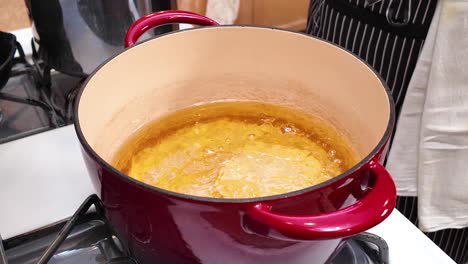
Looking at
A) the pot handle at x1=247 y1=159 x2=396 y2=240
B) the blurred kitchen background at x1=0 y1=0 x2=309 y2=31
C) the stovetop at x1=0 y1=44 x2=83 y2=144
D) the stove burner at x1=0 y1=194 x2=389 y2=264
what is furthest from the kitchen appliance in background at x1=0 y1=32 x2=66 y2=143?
the blurred kitchen background at x1=0 y1=0 x2=309 y2=31

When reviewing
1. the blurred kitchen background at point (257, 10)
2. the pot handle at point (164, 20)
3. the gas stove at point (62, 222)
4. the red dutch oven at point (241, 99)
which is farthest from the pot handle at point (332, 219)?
the blurred kitchen background at point (257, 10)

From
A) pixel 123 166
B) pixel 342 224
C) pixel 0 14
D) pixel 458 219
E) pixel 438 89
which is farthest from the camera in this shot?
pixel 0 14

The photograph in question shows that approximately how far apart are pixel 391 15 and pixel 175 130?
48 cm

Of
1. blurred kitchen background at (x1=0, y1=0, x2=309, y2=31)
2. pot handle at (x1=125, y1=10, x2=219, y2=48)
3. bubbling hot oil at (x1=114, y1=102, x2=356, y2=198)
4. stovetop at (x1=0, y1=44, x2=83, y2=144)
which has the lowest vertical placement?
blurred kitchen background at (x1=0, y1=0, x2=309, y2=31)

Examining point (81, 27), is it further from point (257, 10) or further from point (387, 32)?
point (257, 10)

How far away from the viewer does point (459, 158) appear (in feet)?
2.78

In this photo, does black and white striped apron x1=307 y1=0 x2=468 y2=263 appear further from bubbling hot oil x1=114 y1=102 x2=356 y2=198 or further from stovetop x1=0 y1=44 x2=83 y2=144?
stovetop x1=0 y1=44 x2=83 y2=144

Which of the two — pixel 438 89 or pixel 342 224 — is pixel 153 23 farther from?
pixel 438 89

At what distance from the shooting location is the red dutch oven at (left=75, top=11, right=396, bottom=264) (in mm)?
301

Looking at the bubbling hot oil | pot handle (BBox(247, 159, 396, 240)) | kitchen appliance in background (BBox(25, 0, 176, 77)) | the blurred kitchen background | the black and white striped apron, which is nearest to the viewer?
pot handle (BBox(247, 159, 396, 240))

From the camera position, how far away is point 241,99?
560 millimetres

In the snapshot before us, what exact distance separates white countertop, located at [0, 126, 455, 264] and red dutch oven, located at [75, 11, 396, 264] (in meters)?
0.10

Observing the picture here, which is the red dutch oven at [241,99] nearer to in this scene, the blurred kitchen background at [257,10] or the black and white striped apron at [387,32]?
the black and white striped apron at [387,32]

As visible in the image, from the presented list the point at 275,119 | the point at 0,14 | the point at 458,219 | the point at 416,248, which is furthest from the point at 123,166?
the point at 0,14
